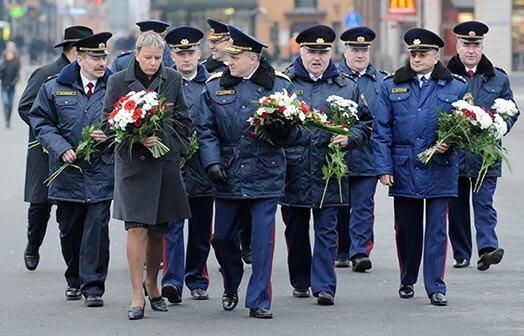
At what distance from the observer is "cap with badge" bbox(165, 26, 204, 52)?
11.6 metres

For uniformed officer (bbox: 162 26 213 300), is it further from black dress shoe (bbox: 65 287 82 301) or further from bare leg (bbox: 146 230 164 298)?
black dress shoe (bbox: 65 287 82 301)

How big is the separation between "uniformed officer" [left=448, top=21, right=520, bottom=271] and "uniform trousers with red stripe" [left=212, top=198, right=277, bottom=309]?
2.91 m

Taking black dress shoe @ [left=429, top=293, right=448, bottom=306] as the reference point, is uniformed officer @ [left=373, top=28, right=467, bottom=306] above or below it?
above

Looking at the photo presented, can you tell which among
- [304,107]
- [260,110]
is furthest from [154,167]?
[304,107]

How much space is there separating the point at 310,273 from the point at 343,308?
57 cm

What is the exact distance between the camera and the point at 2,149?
2752 centimetres

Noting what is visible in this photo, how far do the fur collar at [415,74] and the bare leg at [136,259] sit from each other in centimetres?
224

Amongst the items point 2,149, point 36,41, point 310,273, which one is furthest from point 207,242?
point 36,41

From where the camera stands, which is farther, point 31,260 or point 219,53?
point 219,53

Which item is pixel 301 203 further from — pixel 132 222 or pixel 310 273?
pixel 132 222

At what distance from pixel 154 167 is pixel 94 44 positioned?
1.19 m

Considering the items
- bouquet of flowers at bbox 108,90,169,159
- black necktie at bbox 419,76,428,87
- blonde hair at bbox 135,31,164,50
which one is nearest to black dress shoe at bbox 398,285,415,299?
black necktie at bbox 419,76,428,87

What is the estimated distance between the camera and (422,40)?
438 inches

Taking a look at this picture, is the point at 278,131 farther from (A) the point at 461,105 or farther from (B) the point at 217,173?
(A) the point at 461,105
